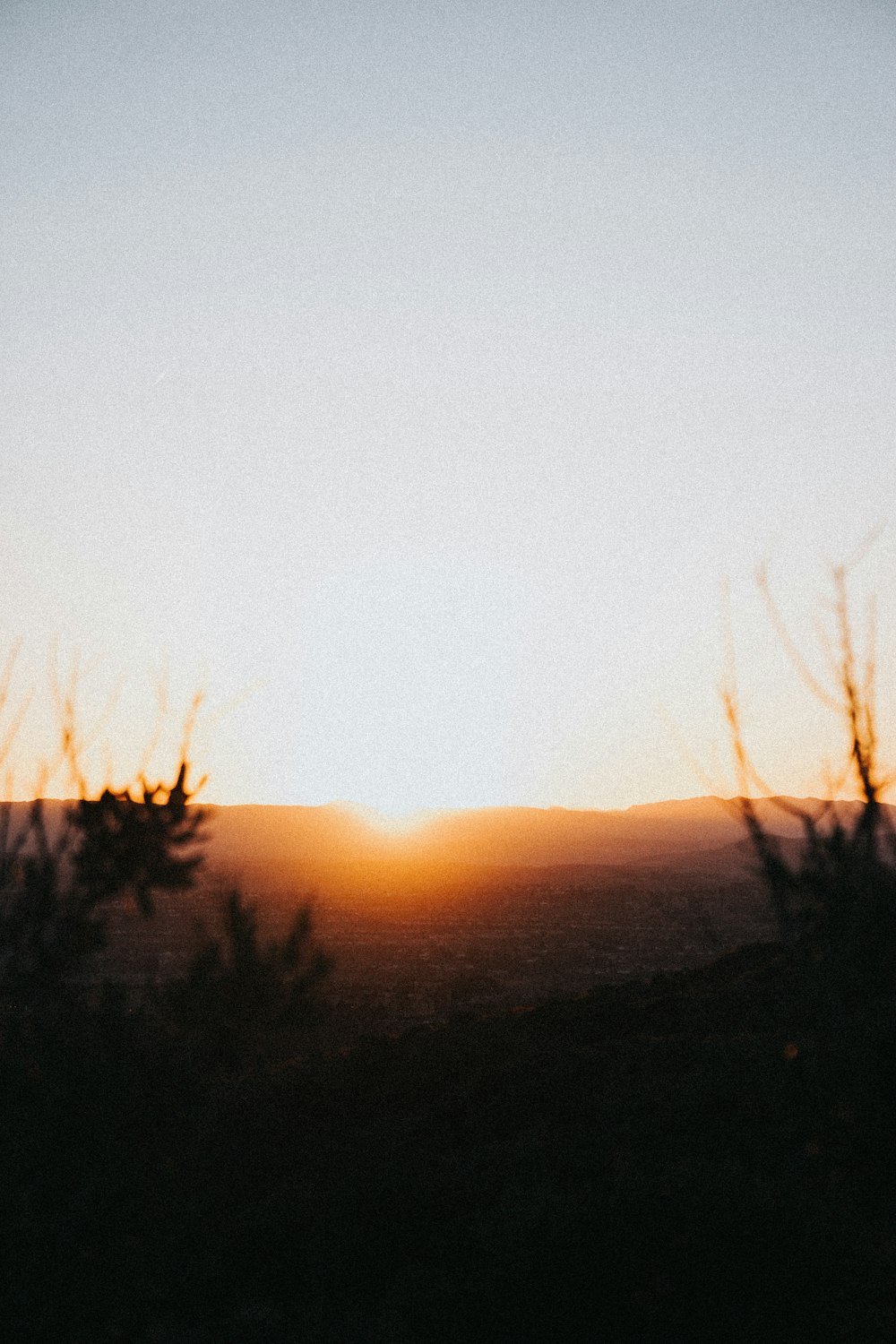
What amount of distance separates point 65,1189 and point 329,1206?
8.37ft

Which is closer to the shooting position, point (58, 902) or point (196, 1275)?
point (196, 1275)

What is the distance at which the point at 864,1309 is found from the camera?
6652mm

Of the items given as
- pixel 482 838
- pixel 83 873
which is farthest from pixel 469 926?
pixel 482 838

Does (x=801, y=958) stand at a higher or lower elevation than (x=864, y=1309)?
higher

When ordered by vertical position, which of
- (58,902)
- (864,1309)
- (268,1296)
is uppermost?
(58,902)

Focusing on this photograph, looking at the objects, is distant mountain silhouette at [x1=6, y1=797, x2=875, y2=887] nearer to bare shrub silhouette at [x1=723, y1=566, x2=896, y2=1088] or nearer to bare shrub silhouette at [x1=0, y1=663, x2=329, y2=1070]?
bare shrub silhouette at [x1=0, y1=663, x2=329, y2=1070]

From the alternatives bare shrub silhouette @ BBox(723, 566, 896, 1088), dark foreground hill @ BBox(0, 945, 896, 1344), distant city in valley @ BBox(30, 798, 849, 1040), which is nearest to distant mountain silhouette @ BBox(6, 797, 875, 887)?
distant city in valley @ BBox(30, 798, 849, 1040)

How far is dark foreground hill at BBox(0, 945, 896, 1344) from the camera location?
7246mm

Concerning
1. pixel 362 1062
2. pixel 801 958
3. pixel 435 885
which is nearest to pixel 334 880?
pixel 435 885

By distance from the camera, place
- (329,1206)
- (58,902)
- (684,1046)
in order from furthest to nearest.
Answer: (684,1046) → (58,902) → (329,1206)

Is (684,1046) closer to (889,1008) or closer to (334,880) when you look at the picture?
(889,1008)

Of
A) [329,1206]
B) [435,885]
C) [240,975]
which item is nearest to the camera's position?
[329,1206]

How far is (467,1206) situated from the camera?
9.45 meters

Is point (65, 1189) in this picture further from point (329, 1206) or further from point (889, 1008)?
point (889, 1008)
